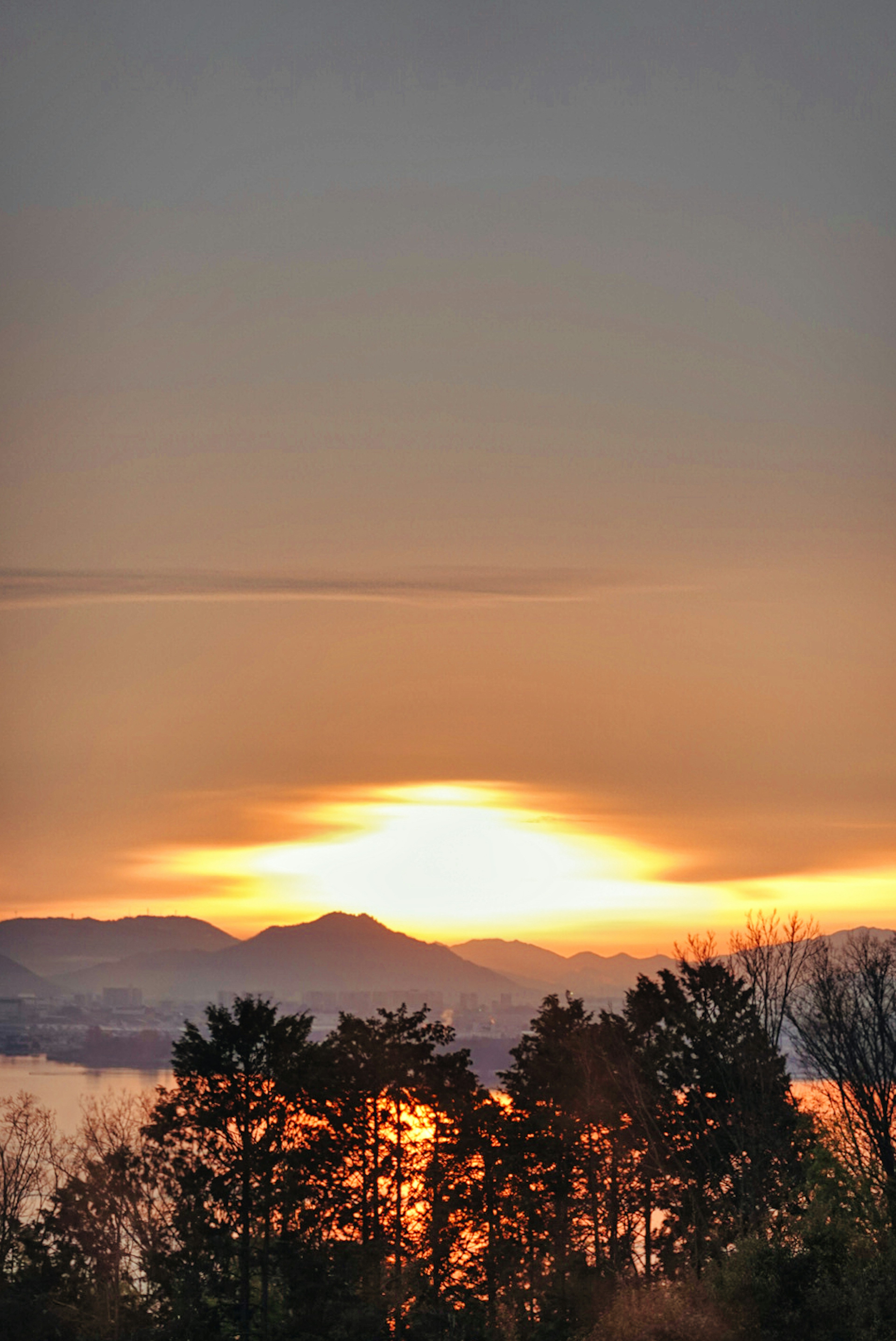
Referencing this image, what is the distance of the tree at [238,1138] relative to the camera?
34094 millimetres

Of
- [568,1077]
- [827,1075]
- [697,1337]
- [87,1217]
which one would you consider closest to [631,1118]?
[568,1077]

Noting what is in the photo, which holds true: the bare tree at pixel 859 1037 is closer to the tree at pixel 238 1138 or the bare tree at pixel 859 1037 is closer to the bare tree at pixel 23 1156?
the tree at pixel 238 1138

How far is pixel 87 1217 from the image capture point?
40.4m

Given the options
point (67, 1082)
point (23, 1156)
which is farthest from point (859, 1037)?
point (67, 1082)

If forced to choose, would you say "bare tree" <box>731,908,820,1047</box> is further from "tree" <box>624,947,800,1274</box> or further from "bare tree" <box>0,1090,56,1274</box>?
"bare tree" <box>0,1090,56,1274</box>

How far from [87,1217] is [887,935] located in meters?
26.4

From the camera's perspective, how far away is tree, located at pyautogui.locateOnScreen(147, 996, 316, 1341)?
112 ft

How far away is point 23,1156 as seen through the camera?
5081 centimetres

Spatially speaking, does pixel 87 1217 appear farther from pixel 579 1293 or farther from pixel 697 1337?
pixel 697 1337

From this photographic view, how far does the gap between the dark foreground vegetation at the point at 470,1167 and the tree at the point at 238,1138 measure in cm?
8

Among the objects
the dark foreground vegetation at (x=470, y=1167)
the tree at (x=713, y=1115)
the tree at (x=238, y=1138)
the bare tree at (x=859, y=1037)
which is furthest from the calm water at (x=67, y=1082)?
the bare tree at (x=859, y=1037)

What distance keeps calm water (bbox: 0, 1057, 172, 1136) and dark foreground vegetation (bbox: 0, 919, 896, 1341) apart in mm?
64820

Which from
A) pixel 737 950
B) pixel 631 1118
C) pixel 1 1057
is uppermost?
pixel 737 950

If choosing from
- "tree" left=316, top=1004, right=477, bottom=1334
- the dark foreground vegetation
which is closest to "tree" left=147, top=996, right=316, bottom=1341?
the dark foreground vegetation
